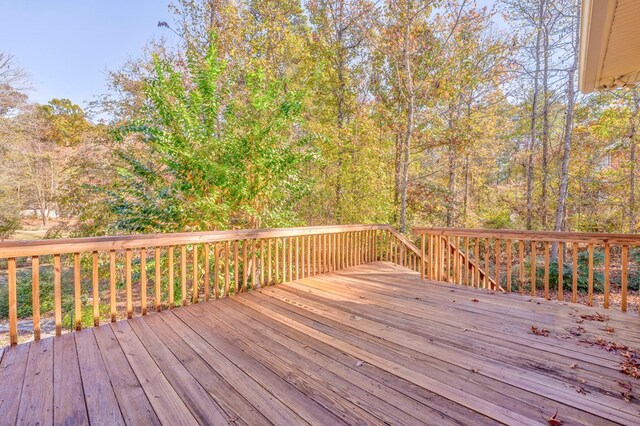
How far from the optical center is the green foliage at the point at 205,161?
419 centimetres

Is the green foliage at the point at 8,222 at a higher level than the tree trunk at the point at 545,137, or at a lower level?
lower

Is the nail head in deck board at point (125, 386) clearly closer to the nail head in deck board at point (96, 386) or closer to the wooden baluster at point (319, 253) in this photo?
the nail head in deck board at point (96, 386)

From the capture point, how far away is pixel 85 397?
1.58 m

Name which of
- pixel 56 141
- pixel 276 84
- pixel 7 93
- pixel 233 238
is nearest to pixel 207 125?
pixel 276 84

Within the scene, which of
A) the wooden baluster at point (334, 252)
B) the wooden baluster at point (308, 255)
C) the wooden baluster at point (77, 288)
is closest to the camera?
the wooden baluster at point (77, 288)

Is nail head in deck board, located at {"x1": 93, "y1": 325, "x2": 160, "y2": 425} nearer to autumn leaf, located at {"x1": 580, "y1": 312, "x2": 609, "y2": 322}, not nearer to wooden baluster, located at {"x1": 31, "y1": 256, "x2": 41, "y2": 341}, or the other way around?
wooden baluster, located at {"x1": 31, "y1": 256, "x2": 41, "y2": 341}

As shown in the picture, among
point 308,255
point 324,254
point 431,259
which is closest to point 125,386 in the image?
point 308,255

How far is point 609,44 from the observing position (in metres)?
2.13

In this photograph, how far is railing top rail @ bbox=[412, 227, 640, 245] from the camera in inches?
110

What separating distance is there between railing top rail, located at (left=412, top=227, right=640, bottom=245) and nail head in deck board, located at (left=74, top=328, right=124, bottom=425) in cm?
391

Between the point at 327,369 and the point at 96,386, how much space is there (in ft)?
4.53

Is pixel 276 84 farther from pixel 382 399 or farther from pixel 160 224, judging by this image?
pixel 382 399

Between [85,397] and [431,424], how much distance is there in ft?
6.06

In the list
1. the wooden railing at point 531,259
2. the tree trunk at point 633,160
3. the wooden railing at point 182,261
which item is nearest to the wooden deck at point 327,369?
the wooden railing at point 182,261
